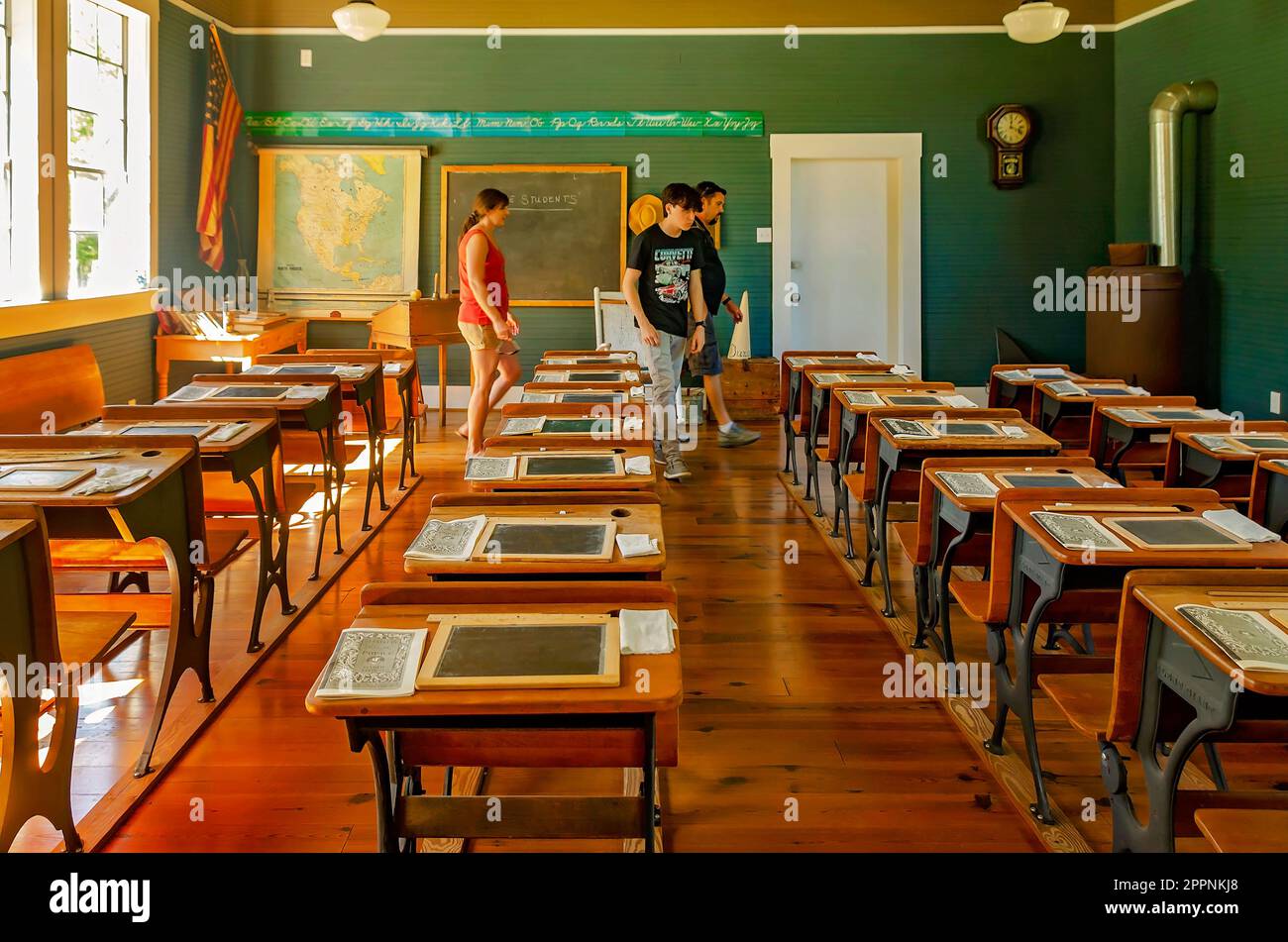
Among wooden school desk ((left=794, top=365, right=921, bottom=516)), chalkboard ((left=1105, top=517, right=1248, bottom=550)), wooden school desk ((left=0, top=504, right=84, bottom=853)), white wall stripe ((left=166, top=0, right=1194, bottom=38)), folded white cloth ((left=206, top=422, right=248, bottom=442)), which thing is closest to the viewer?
wooden school desk ((left=0, top=504, right=84, bottom=853))

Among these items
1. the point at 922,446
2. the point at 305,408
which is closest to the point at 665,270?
the point at 305,408

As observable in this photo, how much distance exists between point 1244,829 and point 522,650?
4.04 ft

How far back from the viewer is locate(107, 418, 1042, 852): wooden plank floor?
273 cm

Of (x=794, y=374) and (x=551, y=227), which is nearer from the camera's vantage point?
(x=794, y=374)

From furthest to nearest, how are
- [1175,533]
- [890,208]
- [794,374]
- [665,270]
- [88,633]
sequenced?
[890,208]
[794,374]
[665,270]
[88,633]
[1175,533]

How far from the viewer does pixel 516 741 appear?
2.15 m

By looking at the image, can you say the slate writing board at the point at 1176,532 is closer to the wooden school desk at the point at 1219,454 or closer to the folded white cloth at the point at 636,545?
the folded white cloth at the point at 636,545

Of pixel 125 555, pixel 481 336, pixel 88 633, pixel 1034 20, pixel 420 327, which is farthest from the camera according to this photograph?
pixel 420 327

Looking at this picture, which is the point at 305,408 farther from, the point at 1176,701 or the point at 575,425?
the point at 1176,701

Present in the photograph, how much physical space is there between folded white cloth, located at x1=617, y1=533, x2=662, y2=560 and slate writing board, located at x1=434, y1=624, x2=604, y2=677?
1.56 feet

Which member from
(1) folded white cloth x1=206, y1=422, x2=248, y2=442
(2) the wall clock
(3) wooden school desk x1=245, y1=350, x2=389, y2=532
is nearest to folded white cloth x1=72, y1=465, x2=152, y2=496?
(1) folded white cloth x1=206, y1=422, x2=248, y2=442

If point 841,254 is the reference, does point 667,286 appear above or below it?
below

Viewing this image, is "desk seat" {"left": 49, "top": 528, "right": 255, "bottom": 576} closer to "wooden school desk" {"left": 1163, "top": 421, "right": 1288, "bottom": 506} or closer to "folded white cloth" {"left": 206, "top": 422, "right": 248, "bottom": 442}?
"folded white cloth" {"left": 206, "top": 422, "right": 248, "bottom": 442}
